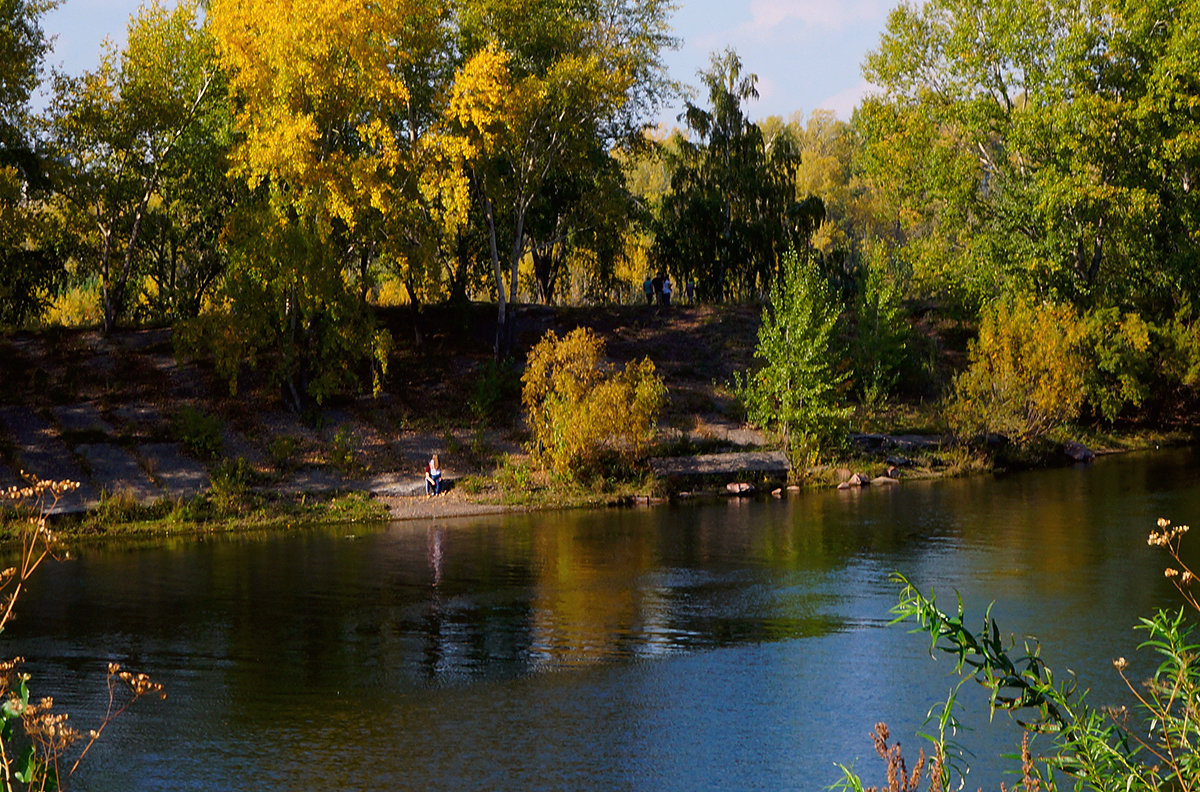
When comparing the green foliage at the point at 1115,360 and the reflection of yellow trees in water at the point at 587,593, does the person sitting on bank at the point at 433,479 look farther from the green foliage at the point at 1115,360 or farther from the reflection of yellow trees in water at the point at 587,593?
the green foliage at the point at 1115,360

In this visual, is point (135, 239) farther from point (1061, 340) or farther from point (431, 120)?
point (1061, 340)

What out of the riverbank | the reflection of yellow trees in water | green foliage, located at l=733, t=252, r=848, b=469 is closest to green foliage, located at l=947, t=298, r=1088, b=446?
the riverbank

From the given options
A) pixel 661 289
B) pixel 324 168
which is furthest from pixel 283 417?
pixel 661 289

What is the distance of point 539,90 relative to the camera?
38.6 meters

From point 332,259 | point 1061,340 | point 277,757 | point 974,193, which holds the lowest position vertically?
point 277,757

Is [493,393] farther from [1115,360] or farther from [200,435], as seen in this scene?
[1115,360]

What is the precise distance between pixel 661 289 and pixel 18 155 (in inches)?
1059

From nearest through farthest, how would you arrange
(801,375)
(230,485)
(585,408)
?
1. (230,485)
2. (585,408)
3. (801,375)

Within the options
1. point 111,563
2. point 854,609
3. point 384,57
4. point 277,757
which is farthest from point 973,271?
point 277,757

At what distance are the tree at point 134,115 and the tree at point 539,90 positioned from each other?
9270mm

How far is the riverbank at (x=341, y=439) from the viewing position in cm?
3278

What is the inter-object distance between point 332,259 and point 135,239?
10.4m

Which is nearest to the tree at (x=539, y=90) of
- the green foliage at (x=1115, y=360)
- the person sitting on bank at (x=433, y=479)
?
the person sitting on bank at (x=433, y=479)

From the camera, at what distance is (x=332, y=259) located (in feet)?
117
